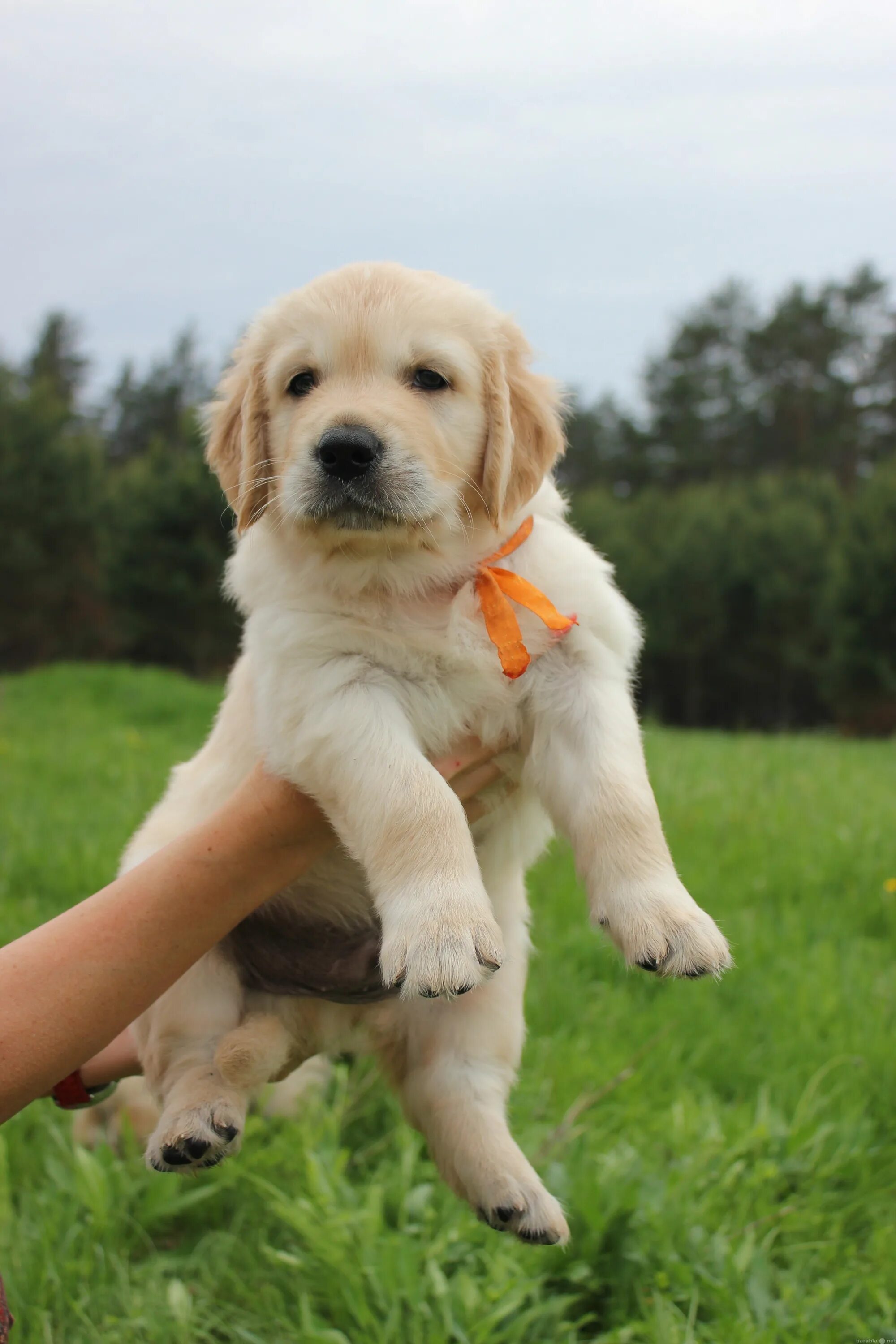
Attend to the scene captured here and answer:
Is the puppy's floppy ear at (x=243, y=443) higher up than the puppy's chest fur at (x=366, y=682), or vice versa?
the puppy's floppy ear at (x=243, y=443)

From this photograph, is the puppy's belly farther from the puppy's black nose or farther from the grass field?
the puppy's black nose

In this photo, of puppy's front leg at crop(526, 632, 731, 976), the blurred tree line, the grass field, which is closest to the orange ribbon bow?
puppy's front leg at crop(526, 632, 731, 976)

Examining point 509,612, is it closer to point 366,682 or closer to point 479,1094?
point 366,682

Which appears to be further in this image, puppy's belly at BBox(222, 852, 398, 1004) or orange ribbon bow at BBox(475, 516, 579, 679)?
puppy's belly at BBox(222, 852, 398, 1004)

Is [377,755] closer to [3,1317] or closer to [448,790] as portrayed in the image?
[448,790]

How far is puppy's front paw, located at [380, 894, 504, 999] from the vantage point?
5.61 feet

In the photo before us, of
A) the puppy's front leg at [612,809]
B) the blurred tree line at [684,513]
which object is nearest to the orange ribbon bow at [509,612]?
the puppy's front leg at [612,809]

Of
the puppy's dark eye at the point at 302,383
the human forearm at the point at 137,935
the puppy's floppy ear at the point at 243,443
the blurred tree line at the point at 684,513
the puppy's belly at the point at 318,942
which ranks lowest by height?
the blurred tree line at the point at 684,513

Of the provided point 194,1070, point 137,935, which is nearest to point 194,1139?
point 194,1070

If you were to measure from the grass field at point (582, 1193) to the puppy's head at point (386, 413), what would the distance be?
158 centimetres

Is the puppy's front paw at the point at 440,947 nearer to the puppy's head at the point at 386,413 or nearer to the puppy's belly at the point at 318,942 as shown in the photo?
the puppy's belly at the point at 318,942

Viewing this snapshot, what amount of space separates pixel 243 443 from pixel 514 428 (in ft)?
2.08

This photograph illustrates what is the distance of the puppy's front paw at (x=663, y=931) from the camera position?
1.79 metres

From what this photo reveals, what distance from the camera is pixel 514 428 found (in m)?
2.51
